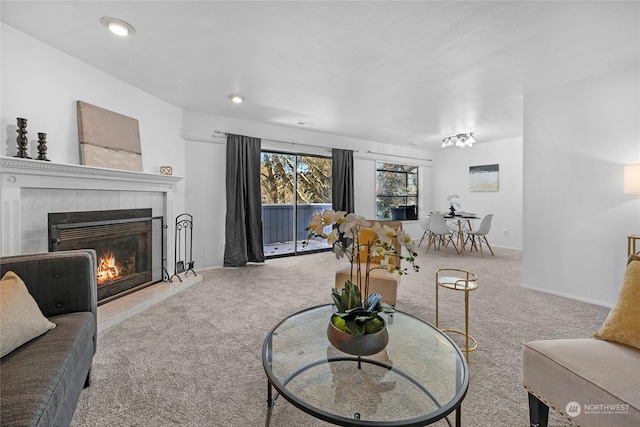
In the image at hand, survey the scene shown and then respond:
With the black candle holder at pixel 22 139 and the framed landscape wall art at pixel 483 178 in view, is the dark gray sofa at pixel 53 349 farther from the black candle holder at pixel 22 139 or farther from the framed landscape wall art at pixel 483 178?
the framed landscape wall art at pixel 483 178

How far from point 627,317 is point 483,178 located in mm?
5822

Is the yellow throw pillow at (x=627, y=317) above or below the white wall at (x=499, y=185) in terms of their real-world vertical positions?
below

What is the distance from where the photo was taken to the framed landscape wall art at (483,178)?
6.22m

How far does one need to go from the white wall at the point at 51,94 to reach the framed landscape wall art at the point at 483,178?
21.2 ft

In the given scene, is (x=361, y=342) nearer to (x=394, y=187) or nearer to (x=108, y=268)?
(x=108, y=268)

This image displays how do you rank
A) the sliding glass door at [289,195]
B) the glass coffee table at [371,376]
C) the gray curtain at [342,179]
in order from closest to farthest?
the glass coffee table at [371,376]
the sliding glass door at [289,195]
the gray curtain at [342,179]

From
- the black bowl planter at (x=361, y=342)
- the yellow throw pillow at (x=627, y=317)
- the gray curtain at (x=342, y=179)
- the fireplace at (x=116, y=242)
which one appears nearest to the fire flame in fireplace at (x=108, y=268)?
the fireplace at (x=116, y=242)

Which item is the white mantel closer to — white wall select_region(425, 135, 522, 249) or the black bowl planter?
the black bowl planter

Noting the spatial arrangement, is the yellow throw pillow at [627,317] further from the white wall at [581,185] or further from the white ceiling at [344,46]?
the white wall at [581,185]

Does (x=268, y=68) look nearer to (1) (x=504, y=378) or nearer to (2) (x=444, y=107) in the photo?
(2) (x=444, y=107)

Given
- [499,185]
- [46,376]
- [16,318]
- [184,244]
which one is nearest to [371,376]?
[46,376]

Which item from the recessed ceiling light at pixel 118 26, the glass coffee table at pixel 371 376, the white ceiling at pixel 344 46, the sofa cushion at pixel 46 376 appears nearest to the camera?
the sofa cushion at pixel 46 376

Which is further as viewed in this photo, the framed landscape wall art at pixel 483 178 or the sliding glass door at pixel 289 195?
the framed landscape wall art at pixel 483 178

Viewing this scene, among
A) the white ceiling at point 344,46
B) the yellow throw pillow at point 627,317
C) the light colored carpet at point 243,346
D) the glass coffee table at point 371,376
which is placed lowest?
the light colored carpet at point 243,346
